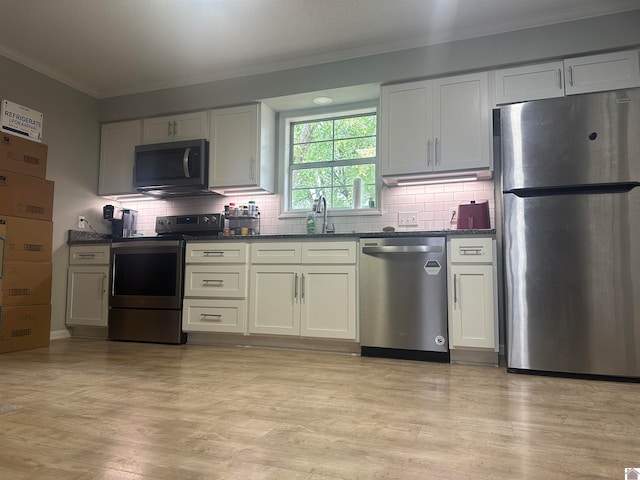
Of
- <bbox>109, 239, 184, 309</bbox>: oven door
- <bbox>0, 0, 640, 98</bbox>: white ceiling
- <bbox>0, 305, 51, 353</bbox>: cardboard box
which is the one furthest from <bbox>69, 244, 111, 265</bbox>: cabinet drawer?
<bbox>0, 0, 640, 98</bbox>: white ceiling

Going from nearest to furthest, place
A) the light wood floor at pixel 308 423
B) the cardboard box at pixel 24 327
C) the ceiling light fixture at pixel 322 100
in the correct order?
1. the light wood floor at pixel 308 423
2. the cardboard box at pixel 24 327
3. the ceiling light fixture at pixel 322 100

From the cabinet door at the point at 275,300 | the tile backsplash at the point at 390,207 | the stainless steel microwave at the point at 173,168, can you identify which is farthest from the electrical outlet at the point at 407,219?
the stainless steel microwave at the point at 173,168

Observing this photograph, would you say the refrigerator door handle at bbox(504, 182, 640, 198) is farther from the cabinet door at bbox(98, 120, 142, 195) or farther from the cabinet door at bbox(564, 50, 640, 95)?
the cabinet door at bbox(98, 120, 142, 195)

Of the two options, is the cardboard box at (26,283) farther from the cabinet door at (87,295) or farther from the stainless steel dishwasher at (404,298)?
the stainless steel dishwasher at (404,298)

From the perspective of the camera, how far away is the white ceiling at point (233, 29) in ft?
10.1

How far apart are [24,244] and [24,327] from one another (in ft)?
2.12

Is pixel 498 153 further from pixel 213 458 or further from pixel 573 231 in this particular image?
pixel 213 458

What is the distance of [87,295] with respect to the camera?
13.4 feet

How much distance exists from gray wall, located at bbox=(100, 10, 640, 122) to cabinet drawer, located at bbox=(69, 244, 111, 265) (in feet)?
4.53

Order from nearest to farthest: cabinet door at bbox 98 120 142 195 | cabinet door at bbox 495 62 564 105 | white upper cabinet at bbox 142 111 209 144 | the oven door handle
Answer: cabinet door at bbox 495 62 564 105 < the oven door handle < white upper cabinet at bbox 142 111 209 144 < cabinet door at bbox 98 120 142 195

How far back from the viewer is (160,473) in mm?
1211

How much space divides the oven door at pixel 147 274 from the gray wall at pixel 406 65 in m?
1.40

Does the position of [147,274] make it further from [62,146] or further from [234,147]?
[62,146]

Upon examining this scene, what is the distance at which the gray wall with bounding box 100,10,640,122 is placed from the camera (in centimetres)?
304
